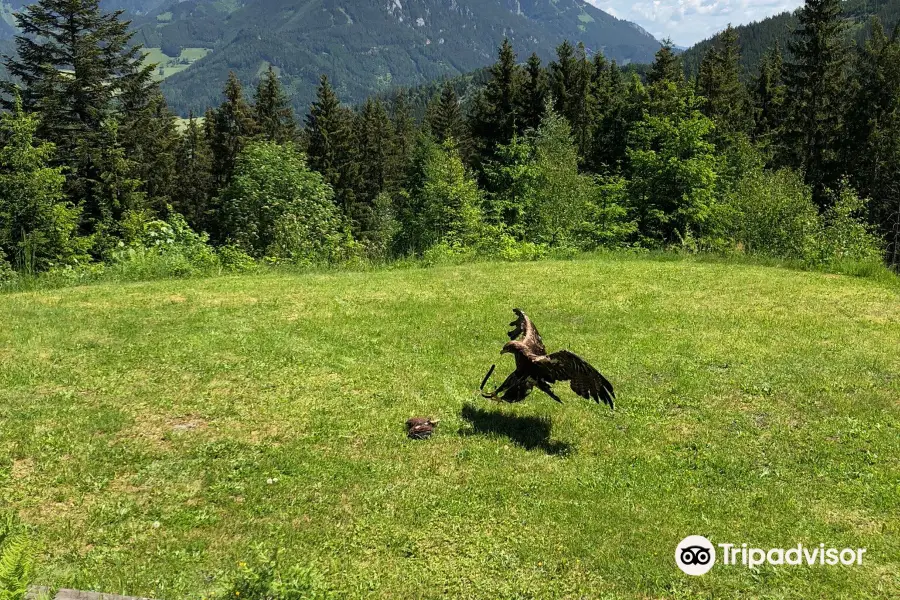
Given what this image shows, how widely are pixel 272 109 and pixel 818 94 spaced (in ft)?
162

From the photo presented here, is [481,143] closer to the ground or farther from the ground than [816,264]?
farther from the ground

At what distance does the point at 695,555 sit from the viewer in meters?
5.10

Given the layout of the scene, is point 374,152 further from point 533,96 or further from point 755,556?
point 755,556

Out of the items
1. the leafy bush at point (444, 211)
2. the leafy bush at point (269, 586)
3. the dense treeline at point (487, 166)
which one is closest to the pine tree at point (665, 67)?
the dense treeline at point (487, 166)

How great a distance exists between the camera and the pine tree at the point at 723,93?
161 feet

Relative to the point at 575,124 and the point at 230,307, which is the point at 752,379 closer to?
the point at 230,307

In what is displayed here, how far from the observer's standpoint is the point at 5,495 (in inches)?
223

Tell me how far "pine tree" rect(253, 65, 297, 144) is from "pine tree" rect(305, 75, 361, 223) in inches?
122

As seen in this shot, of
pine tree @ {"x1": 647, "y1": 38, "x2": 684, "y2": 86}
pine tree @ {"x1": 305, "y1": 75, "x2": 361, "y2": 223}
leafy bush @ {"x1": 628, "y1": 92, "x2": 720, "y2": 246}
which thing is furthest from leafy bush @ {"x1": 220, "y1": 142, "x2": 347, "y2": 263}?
pine tree @ {"x1": 647, "y1": 38, "x2": 684, "y2": 86}

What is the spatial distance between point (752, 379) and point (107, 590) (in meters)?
8.62

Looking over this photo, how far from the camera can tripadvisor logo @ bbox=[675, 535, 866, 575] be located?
4992 mm

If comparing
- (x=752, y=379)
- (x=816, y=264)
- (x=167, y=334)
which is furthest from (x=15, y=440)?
(x=816, y=264)

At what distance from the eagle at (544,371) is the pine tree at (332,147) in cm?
5231

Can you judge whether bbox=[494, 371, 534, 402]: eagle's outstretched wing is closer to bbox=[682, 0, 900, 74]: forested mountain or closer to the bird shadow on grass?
the bird shadow on grass
